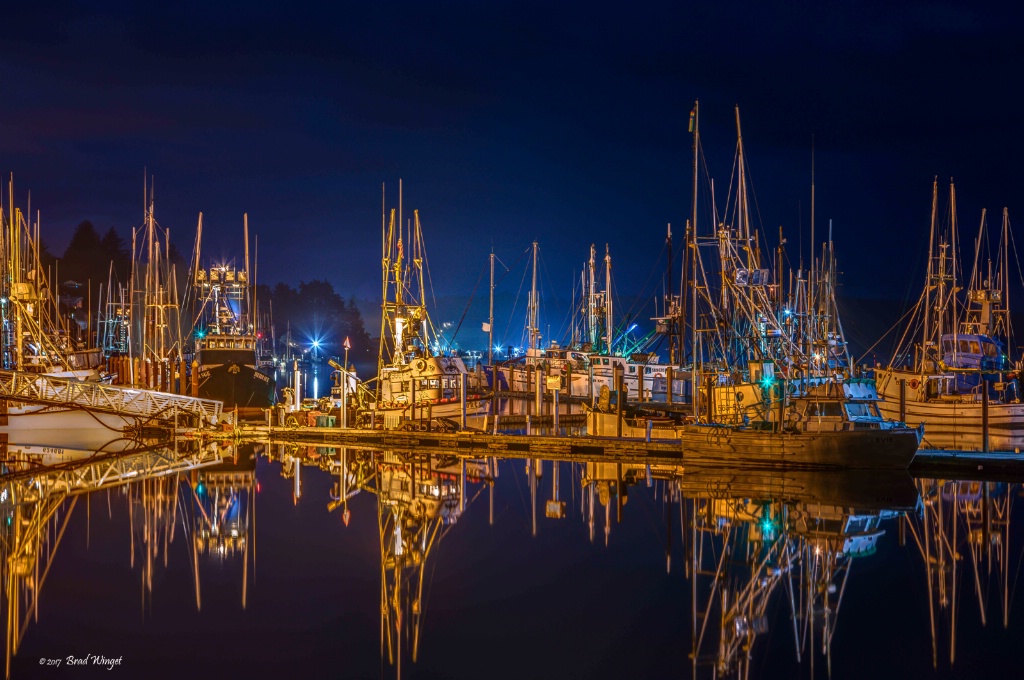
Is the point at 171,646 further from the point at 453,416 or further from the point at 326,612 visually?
the point at 453,416

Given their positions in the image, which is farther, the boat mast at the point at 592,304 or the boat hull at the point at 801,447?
the boat mast at the point at 592,304

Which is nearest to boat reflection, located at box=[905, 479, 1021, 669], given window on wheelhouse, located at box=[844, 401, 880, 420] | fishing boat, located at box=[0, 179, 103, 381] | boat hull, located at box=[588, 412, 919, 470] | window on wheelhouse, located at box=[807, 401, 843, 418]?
boat hull, located at box=[588, 412, 919, 470]

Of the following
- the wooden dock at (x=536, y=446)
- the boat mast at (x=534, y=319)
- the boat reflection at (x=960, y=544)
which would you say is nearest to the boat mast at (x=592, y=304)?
the boat mast at (x=534, y=319)

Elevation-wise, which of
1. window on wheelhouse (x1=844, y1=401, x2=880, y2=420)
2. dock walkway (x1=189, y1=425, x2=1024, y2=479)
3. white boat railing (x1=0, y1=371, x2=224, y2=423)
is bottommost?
dock walkway (x1=189, y1=425, x2=1024, y2=479)

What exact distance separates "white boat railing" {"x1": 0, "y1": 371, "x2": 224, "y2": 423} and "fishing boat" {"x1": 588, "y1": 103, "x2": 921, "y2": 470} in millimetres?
15222

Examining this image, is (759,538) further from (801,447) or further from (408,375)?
(408,375)

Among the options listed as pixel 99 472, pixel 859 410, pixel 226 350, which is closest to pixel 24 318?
pixel 226 350

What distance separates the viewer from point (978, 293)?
50844mm

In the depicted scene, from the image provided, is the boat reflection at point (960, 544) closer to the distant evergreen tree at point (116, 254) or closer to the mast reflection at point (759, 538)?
the mast reflection at point (759, 538)

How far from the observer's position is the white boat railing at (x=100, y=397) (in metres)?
38.1

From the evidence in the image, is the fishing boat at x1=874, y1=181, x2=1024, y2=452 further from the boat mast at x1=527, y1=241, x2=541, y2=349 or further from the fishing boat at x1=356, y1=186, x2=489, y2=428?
the boat mast at x1=527, y1=241, x2=541, y2=349

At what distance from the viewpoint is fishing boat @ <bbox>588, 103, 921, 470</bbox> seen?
29531mm

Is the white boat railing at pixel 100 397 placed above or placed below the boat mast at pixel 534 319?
below

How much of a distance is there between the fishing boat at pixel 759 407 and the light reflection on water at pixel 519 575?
40.7 inches
